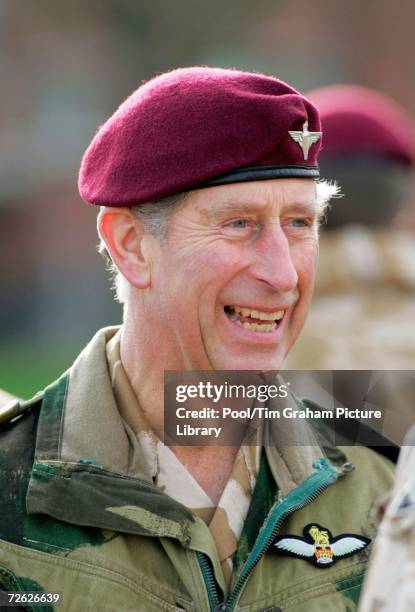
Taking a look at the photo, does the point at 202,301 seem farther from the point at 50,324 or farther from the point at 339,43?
the point at 339,43

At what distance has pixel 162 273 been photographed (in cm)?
316

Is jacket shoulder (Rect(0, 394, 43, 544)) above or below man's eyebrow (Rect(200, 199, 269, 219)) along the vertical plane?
below

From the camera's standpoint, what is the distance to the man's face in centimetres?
306

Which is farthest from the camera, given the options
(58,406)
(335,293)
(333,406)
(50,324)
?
(50,324)

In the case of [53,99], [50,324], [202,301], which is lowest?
[50,324]

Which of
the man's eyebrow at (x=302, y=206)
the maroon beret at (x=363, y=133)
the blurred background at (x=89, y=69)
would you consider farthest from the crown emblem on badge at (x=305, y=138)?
the blurred background at (x=89, y=69)

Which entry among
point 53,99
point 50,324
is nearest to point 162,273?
point 50,324

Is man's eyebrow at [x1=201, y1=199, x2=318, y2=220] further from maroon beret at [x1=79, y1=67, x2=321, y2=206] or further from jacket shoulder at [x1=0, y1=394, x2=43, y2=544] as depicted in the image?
jacket shoulder at [x1=0, y1=394, x2=43, y2=544]

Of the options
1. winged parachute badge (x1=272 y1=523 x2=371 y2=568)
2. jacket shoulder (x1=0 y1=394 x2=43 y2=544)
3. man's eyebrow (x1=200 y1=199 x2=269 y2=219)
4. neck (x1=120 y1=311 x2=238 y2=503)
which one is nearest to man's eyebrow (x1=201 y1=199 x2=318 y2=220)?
man's eyebrow (x1=200 y1=199 x2=269 y2=219)

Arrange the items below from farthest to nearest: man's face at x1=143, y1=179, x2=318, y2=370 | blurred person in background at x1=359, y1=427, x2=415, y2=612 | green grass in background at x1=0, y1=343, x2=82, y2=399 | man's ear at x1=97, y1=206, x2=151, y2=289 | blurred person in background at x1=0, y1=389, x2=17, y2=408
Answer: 1. green grass in background at x1=0, y1=343, x2=82, y2=399
2. blurred person in background at x1=0, y1=389, x2=17, y2=408
3. man's ear at x1=97, y1=206, x2=151, y2=289
4. man's face at x1=143, y1=179, x2=318, y2=370
5. blurred person in background at x1=359, y1=427, x2=415, y2=612

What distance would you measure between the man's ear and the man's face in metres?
0.04

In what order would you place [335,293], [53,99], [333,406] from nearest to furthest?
[333,406] < [335,293] < [53,99]

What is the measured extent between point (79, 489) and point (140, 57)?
2039 cm

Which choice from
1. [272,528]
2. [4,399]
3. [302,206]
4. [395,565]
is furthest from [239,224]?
[395,565]
